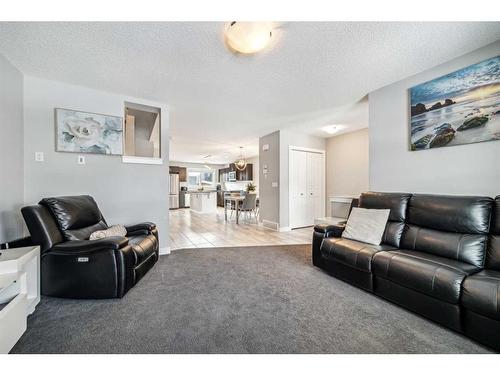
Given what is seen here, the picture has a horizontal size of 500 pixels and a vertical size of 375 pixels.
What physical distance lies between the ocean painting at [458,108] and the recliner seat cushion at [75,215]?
416cm

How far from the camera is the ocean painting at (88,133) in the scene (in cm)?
258

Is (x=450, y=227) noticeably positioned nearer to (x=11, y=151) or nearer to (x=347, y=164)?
(x=347, y=164)

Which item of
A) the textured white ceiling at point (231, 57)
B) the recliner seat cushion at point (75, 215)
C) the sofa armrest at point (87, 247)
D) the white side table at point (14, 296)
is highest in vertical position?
the textured white ceiling at point (231, 57)

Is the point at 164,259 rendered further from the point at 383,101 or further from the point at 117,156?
the point at 383,101

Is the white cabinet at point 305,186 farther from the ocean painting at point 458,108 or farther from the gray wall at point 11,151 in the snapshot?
the gray wall at point 11,151

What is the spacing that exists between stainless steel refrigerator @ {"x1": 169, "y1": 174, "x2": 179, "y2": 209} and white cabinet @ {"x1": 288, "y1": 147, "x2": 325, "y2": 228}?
6.77m

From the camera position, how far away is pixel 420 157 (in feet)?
8.04

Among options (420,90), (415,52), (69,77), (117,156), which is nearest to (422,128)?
(420,90)

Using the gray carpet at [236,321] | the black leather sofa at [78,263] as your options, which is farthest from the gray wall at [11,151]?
the gray carpet at [236,321]

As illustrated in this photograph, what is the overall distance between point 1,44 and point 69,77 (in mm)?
609

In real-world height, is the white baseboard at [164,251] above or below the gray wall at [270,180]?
below

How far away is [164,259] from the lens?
119 inches

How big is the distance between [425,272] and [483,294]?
308 millimetres

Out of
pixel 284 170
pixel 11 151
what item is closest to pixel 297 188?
pixel 284 170
